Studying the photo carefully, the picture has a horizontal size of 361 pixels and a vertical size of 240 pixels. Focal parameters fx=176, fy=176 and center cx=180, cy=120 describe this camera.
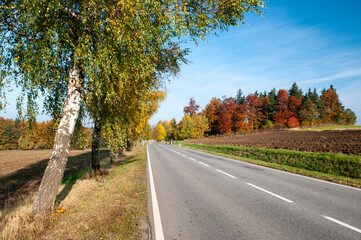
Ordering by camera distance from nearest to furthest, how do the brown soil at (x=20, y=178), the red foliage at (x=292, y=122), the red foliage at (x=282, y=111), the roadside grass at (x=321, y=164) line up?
the roadside grass at (x=321, y=164), the brown soil at (x=20, y=178), the red foliage at (x=292, y=122), the red foliage at (x=282, y=111)

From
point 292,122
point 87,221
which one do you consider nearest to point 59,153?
→ point 87,221

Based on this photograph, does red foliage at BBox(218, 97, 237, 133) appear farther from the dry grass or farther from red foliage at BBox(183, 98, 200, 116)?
the dry grass

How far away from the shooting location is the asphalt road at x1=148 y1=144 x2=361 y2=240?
3459 mm

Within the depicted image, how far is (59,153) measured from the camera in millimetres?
4617

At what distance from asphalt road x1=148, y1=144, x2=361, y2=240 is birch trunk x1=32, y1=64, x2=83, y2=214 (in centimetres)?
261

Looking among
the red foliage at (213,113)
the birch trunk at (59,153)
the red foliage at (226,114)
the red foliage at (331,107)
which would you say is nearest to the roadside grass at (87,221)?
the birch trunk at (59,153)

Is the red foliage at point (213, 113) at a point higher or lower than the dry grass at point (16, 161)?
higher

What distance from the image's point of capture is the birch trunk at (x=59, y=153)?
172 inches

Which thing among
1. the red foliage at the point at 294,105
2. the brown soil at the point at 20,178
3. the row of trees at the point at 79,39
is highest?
the red foliage at the point at 294,105

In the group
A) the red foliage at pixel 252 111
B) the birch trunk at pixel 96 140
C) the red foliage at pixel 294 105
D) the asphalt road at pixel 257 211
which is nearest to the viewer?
the asphalt road at pixel 257 211

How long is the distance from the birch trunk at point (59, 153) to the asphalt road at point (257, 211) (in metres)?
2.61

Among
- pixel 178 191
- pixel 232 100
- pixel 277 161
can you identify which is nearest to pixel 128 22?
pixel 178 191

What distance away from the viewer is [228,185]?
275 inches

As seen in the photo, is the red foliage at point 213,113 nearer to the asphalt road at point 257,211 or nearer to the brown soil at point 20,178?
the brown soil at point 20,178
